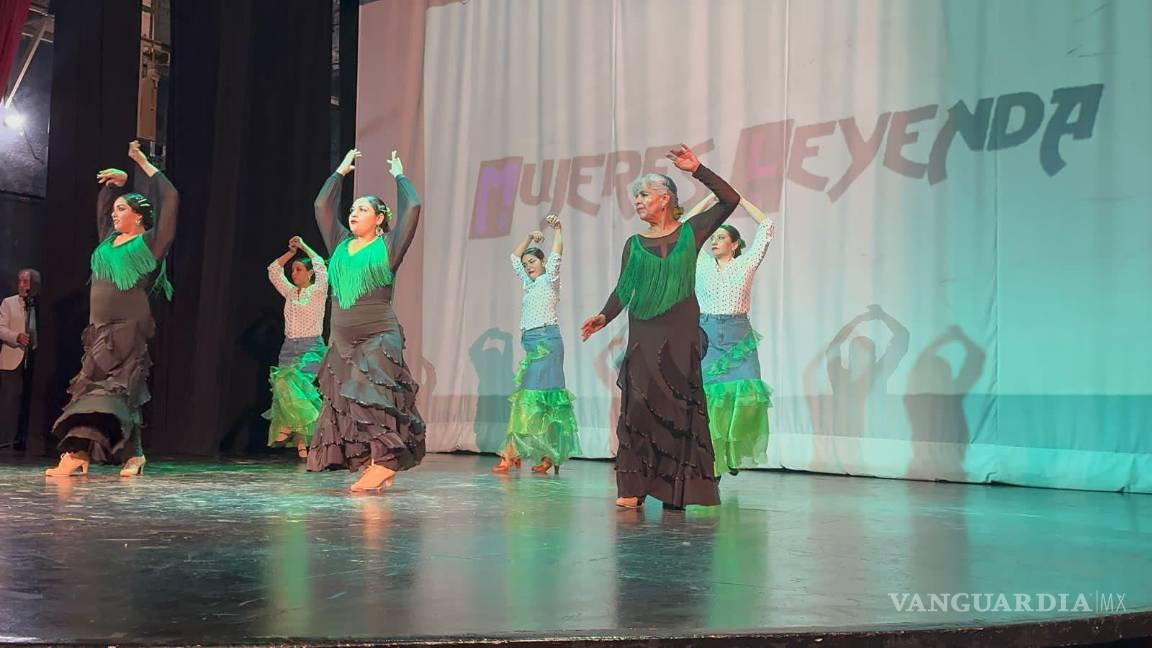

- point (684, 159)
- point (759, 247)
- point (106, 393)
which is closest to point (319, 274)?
point (106, 393)

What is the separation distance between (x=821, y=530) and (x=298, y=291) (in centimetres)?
552

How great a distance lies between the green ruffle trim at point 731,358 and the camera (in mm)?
6113

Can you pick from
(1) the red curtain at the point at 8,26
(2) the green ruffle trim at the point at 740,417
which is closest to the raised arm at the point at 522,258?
(2) the green ruffle trim at the point at 740,417

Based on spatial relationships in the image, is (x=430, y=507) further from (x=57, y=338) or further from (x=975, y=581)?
(x=57, y=338)

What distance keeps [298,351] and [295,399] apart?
1.21 ft

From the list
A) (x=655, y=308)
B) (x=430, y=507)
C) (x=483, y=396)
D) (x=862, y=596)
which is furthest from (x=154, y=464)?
(x=862, y=596)

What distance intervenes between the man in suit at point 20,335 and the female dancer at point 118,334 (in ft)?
10.6

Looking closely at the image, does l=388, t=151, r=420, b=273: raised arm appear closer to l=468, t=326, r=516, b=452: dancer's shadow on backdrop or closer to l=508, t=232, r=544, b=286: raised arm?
l=508, t=232, r=544, b=286: raised arm

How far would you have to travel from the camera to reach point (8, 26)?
7.32 metres

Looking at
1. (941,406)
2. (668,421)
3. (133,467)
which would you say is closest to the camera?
(668,421)

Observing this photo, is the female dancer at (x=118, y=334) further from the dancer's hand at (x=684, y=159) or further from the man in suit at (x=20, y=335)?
the man in suit at (x=20, y=335)

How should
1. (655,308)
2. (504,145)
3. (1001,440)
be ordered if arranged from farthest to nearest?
(504,145) < (1001,440) < (655,308)

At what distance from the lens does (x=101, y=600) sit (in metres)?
2.38

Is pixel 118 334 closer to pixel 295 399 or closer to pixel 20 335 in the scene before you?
pixel 295 399
